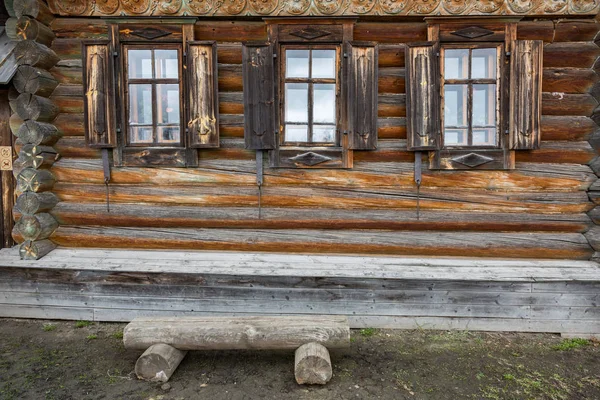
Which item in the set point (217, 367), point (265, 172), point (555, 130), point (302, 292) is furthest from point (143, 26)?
point (555, 130)

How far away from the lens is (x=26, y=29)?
14.1 feet

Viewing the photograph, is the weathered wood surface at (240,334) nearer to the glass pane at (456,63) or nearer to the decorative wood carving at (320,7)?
the glass pane at (456,63)

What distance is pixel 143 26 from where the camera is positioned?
445cm

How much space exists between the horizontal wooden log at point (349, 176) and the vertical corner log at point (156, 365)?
75.4 inches

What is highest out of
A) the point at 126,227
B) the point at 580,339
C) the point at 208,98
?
the point at 208,98

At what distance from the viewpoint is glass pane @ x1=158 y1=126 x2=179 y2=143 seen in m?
4.57

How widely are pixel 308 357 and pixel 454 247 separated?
7.36 feet

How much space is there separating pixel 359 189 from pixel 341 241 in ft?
2.09

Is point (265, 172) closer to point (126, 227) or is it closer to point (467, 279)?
point (126, 227)

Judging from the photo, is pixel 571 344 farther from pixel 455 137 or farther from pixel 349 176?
pixel 349 176

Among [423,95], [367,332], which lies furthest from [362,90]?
[367,332]

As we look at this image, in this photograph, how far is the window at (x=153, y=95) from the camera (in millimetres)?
4516

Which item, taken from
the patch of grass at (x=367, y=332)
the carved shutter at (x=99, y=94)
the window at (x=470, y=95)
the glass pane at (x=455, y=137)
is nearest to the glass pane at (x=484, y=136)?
the window at (x=470, y=95)

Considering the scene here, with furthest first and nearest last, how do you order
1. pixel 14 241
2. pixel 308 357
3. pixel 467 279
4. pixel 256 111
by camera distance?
pixel 14 241 → pixel 256 111 → pixel 467 279 → pixel 308 357
